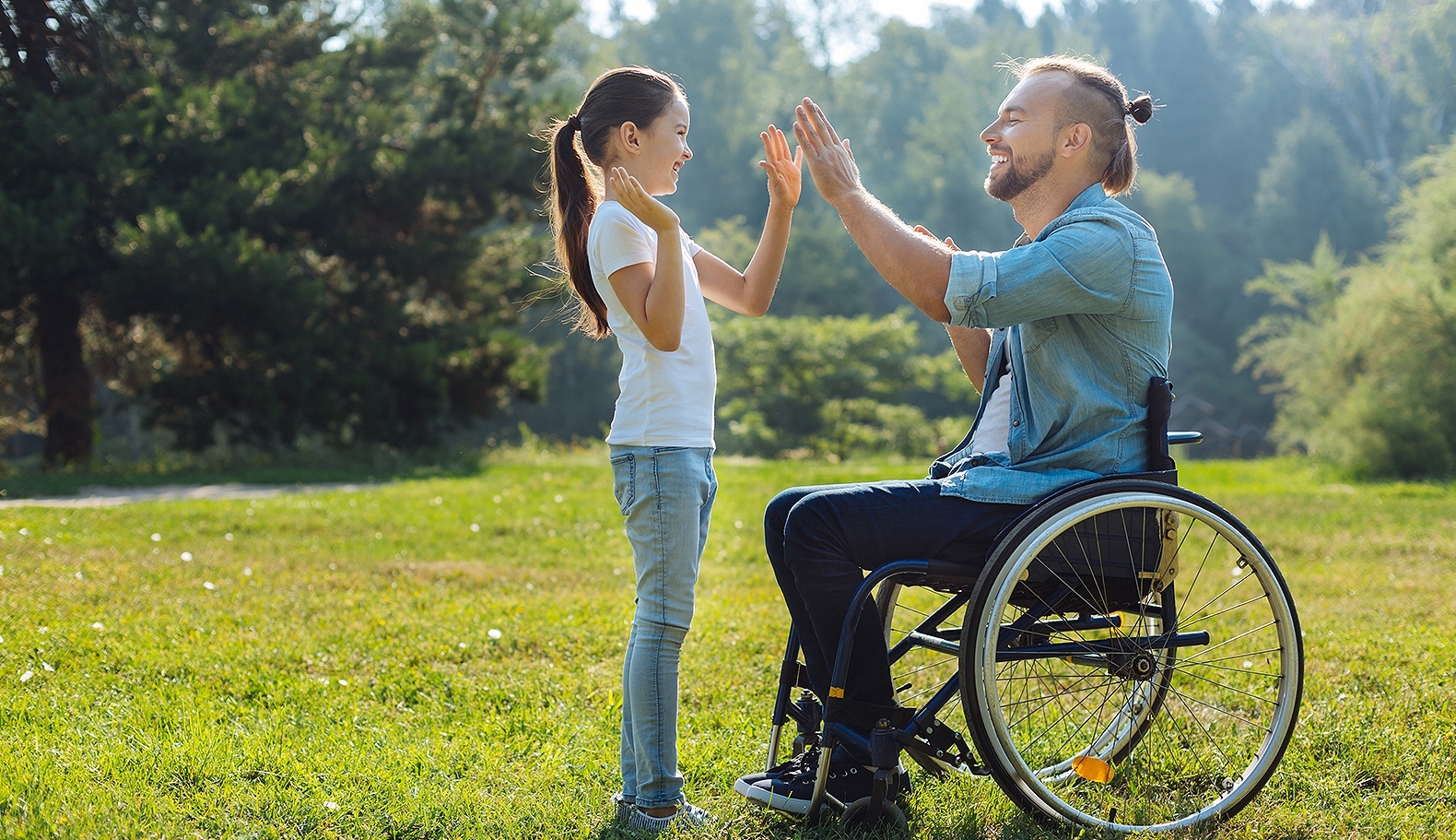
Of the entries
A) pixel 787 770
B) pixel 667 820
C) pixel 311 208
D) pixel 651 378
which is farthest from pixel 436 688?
pixel 311 208

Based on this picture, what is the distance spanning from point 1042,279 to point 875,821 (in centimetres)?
116

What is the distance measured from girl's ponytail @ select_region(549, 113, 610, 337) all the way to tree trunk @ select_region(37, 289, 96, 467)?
11858mm

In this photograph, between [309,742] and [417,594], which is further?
[417,594]

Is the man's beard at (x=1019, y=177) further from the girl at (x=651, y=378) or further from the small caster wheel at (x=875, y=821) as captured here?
the small caster wheel at (x=875, y=821)

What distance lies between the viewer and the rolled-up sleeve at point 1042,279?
229cm

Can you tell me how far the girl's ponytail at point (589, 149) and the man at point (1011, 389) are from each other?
35cm

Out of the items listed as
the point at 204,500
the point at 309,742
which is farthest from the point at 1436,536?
the point at 204,500

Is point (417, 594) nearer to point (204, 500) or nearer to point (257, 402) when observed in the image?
point (204, 500)

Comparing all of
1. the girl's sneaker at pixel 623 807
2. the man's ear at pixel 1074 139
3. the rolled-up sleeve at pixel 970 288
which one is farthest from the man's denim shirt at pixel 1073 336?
the girl's sneaker at pixel 623 807

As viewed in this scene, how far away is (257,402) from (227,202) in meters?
2.19

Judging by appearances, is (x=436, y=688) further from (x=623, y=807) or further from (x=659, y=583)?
(x=659, y=583)

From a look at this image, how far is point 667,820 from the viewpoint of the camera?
247 centimetres

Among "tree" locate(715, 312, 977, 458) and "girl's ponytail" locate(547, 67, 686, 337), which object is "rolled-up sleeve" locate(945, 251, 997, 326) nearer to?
"girl's ponytail" locate(547, 67, 686, 337)

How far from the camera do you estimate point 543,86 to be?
34469 millimetres
